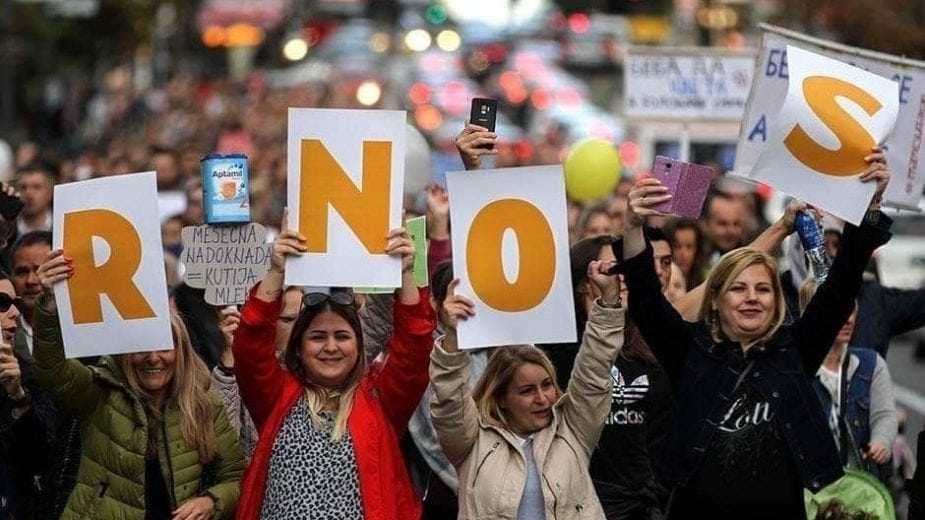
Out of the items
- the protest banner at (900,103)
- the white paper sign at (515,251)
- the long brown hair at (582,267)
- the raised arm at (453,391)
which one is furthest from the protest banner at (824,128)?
the protest banner at (900,103)

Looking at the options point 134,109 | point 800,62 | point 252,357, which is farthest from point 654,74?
point 134,109

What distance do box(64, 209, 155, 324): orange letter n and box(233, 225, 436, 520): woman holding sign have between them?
1.78 feet

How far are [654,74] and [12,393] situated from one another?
942cm

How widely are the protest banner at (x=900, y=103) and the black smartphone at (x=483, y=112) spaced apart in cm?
262

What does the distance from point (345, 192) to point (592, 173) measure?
7.50 meters

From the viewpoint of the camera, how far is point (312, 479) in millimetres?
7004

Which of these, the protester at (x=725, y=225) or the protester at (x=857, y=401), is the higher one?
the protester at (x=725, y=225)

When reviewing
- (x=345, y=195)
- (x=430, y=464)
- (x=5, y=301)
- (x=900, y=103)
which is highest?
(x=900, y=103)

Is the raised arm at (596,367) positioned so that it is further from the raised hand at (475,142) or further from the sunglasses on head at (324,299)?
the sunglasses on head at (324,299)

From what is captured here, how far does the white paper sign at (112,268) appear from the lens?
7.47m

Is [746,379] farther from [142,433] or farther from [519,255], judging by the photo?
[142,433]

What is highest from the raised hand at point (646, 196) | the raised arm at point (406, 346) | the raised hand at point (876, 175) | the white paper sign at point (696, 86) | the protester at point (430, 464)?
the white paper sign at point (696, 86)

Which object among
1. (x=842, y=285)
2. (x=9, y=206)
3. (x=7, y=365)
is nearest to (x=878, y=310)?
(x=842, y=285)

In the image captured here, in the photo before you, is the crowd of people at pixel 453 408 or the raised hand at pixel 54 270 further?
the raised hand at pixel 54 270
